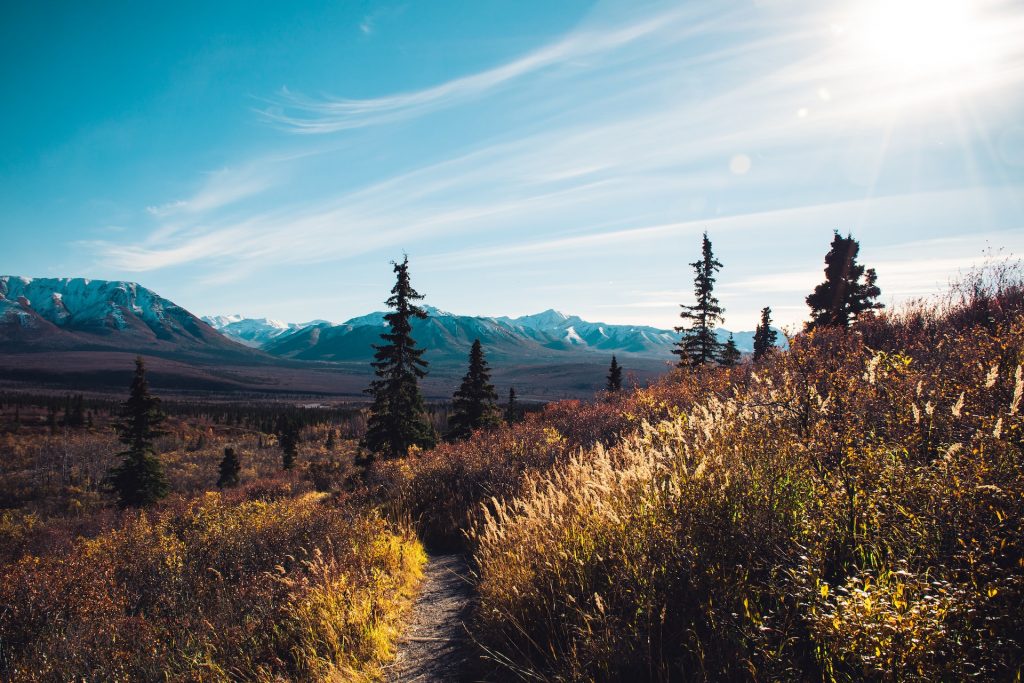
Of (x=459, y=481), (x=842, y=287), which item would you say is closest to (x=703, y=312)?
(x=842, y=287)

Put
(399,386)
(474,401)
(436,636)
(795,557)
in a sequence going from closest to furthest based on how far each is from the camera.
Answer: (795,557) < (436,636) < (399,386) < (474,401)

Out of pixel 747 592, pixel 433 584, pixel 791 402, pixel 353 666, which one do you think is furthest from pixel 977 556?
pixel 433 584

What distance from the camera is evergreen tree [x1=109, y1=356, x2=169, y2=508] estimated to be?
27.0 metres

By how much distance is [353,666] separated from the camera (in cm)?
409

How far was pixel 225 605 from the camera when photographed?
518cm

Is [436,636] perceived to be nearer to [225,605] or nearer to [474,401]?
[225,605]

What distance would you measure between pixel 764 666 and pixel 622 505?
1712 mm

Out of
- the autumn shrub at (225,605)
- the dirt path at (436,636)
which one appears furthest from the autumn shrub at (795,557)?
the autumn shrub at (225,605)

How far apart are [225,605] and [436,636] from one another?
2.47 metres

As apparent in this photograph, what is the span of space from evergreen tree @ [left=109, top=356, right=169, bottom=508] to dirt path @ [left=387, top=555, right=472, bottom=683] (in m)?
28.3

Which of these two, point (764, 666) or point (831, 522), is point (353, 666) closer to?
point (764, 666)

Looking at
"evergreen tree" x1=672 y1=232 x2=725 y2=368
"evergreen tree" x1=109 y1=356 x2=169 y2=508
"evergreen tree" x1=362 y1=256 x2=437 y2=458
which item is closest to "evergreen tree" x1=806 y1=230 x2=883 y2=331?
"evergreen tree" x1=672 y1=232 x2=725 y2=368

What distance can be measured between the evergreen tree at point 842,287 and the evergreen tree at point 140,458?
39.6m

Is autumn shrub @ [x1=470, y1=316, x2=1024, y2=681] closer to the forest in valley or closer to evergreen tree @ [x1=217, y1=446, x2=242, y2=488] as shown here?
the forest in valley
